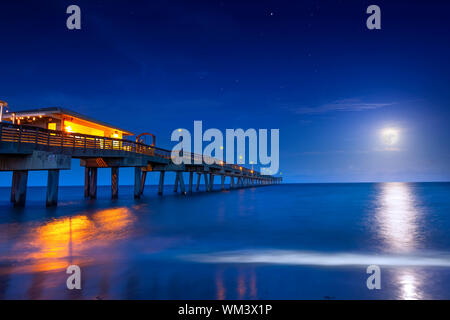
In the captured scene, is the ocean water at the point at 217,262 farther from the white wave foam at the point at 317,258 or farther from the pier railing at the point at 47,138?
the pier railing at the point at 47,138

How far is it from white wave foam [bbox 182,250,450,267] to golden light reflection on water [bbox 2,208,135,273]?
3182 millimetres

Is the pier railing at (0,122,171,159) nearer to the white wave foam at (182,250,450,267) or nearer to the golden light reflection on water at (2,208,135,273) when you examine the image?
the golden light reflection on water at (2,208,135,273)

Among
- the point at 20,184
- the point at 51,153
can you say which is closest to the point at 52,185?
the point at 20,184

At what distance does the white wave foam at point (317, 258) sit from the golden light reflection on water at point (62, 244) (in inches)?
125

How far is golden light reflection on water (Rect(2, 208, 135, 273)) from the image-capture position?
6883 millimetres

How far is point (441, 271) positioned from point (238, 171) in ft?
185

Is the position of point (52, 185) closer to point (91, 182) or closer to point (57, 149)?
point (57, 149)

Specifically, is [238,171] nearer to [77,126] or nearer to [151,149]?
[151,149]

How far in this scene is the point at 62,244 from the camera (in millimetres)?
9078

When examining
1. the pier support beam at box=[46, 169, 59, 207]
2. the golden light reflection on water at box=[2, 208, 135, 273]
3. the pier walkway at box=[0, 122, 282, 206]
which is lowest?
the golden light reflection on water at box=[2, 208, 135, 273]

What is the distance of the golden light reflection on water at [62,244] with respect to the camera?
271 inches

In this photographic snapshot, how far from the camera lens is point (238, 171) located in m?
62.8

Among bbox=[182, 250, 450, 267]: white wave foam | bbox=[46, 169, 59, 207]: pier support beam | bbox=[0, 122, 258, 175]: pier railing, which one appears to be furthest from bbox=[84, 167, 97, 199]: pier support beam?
bbox=[182, 250, 450, 267]: white wave foam

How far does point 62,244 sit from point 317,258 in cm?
835
